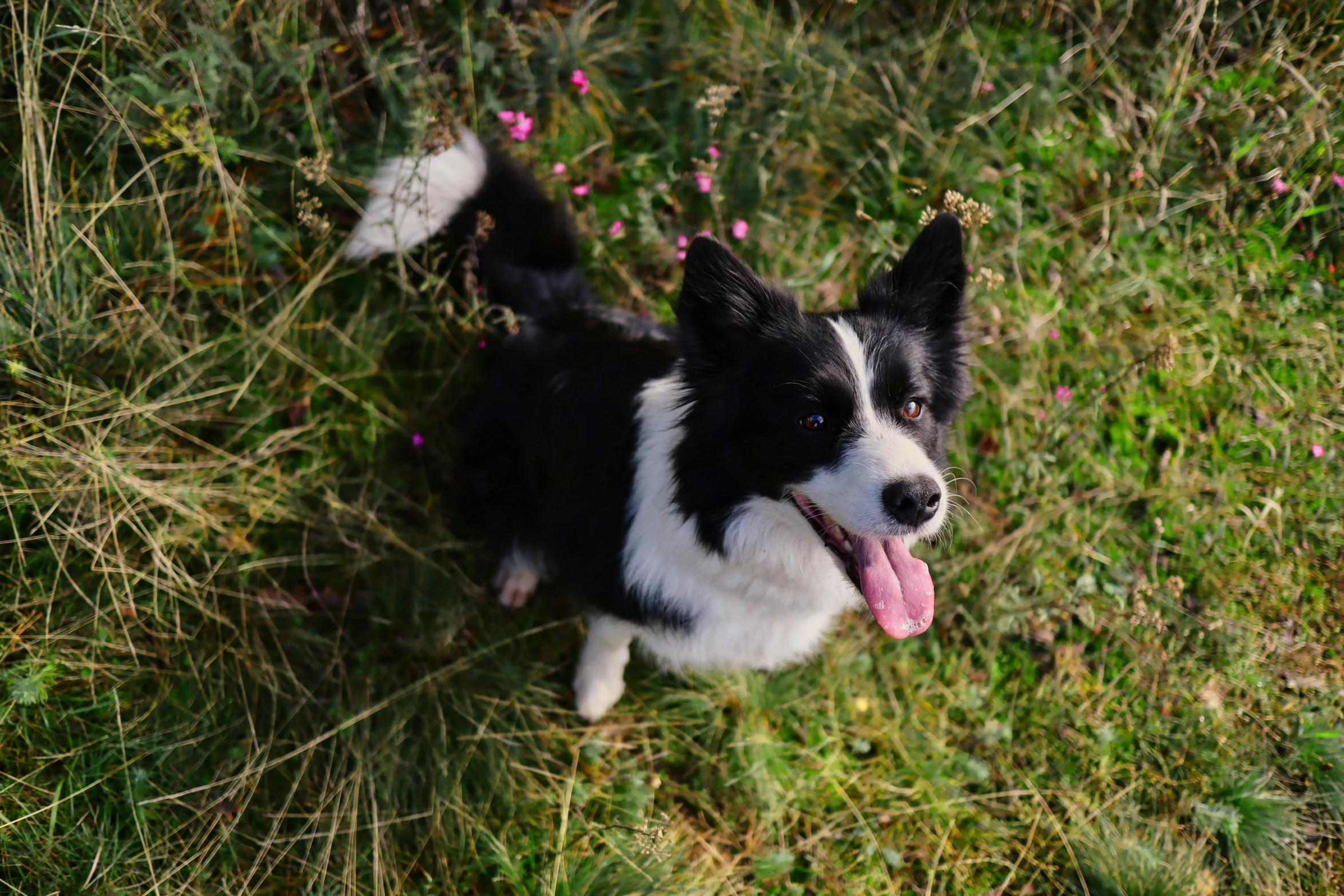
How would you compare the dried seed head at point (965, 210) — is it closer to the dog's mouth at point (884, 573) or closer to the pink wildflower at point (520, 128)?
the dog's mouth at point (884, 573)

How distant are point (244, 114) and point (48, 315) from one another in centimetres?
98

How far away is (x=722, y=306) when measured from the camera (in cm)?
193

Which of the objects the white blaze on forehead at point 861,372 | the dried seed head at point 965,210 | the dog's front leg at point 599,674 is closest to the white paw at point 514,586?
the dog's front leg at point 599,674

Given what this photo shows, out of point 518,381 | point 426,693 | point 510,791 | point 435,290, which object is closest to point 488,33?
point 435,290

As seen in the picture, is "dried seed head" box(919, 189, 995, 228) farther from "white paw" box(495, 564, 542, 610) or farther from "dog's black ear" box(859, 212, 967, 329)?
"white paw" box(495, 564, 542, 610)

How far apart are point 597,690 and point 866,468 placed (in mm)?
1503

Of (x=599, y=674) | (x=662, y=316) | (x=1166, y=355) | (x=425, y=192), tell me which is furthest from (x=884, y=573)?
(x=425, y=192)

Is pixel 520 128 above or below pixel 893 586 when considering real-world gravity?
above

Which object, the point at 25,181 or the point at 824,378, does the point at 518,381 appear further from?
the point at 25,181

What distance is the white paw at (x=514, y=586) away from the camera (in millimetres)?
3014

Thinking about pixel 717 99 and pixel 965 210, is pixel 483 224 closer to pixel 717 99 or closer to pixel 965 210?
pixel 717 99

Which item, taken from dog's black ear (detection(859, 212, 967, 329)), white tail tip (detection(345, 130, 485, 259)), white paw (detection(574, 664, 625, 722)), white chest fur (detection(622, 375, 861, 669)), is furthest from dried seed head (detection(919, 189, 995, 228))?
white paw (detection(574, 664, 625, 722))

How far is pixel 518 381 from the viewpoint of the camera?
8.77 ft

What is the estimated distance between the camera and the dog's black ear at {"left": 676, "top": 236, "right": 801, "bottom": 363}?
1.87 meters
